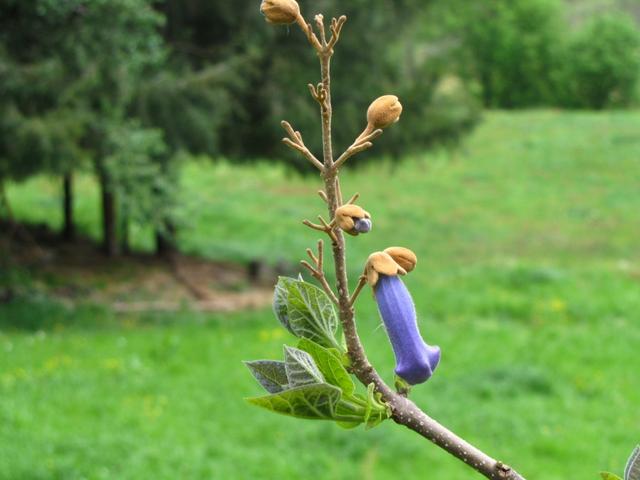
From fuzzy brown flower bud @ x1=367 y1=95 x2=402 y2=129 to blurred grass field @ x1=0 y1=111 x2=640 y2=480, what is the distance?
15.3 feet

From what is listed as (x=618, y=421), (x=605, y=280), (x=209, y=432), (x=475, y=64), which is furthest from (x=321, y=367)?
(x=475, y=64)

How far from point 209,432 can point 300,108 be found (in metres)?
4.17

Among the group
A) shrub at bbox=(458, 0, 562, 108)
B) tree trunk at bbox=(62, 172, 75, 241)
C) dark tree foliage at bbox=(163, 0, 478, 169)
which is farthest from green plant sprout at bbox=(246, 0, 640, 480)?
shrub at bbox=(458, 0, 562, 108)

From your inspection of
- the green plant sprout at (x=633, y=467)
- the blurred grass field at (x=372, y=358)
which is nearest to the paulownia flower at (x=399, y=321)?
the green plant sprout at (x=633, y=467)

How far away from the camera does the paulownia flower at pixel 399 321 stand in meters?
0.71

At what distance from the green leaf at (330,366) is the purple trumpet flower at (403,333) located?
39mm

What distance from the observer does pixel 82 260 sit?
1059 centimetres

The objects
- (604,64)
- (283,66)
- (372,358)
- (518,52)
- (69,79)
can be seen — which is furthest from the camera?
(518,52)

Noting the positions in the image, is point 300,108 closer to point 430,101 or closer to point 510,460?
point 430,101

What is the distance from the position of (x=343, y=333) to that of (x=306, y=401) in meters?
0.06

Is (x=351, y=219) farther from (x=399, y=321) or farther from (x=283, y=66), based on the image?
(x=283, y=66)

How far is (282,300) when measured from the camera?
751mm

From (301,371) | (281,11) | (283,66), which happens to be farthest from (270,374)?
(283,66)

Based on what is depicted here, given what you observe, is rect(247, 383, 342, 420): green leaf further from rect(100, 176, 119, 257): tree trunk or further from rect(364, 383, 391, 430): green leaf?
rect(100, 176, 119, 257): tree trunk
